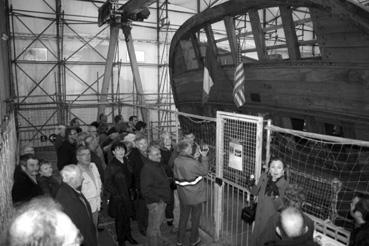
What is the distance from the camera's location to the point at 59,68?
1339cm

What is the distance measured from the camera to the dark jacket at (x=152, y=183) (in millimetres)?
3793

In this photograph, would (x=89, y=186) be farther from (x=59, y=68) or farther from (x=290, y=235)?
(x=59, y=68)

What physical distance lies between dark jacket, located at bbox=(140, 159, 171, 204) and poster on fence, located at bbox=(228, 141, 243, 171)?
3.07 ft

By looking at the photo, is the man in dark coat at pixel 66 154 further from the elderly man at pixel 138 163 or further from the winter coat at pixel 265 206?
the winter coat at pixel 265 206

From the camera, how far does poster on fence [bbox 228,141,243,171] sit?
3.92m

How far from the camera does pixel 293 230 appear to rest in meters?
2.16

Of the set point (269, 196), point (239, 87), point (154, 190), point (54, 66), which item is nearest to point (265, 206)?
point (269, 196)

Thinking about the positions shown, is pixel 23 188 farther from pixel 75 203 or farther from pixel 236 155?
pixel 236 155

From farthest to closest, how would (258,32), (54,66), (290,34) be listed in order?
(54,66), (258,32), (290,34)

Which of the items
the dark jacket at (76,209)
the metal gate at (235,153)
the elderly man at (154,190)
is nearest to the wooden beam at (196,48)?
the metal gate at (235,153)

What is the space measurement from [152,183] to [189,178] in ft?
1.57

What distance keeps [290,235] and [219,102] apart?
16.9ft

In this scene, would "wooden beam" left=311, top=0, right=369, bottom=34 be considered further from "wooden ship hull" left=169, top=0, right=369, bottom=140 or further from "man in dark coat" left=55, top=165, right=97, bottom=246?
"man in dark coat" left=55, top=165, right=97, bottom=246

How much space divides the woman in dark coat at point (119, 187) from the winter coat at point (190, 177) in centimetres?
69
